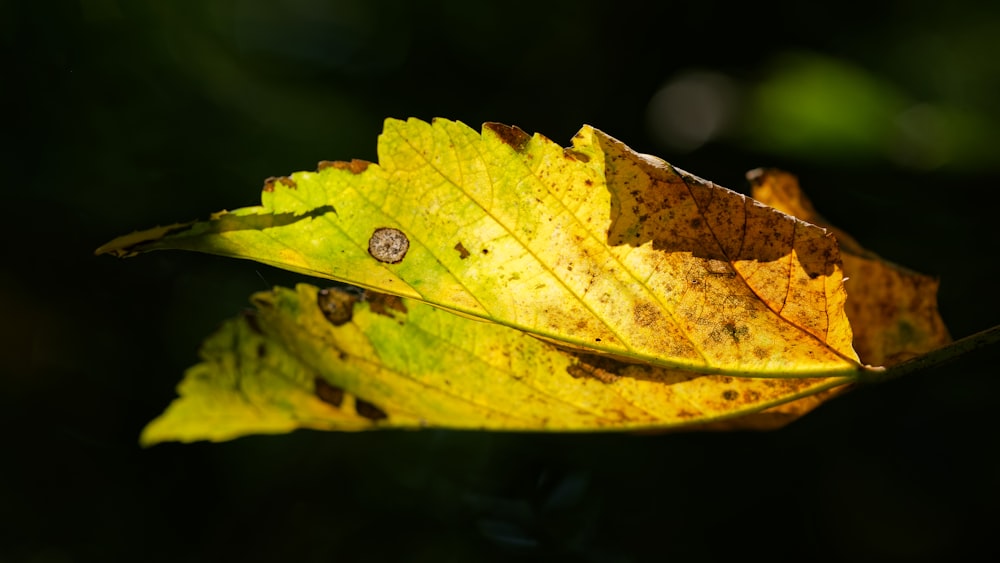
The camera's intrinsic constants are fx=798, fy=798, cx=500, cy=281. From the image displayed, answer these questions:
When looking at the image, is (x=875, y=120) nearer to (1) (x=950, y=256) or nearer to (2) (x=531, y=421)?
(1) (x=950, y=256)

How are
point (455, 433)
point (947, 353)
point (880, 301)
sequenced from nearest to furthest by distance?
point (947, 353) → point (880, 301) → point (455, 433)

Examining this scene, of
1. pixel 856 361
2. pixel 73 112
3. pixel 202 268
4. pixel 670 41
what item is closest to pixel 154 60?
pixel 73 112

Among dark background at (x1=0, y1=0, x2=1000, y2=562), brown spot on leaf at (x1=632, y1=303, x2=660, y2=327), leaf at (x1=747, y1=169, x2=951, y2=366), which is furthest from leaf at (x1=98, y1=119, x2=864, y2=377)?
dark background at (x1=0, y1=0, x2=1000, y2=562)

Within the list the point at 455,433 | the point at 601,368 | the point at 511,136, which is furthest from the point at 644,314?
the point at 455,433

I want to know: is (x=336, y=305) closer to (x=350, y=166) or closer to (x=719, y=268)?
(x=350, y=166)

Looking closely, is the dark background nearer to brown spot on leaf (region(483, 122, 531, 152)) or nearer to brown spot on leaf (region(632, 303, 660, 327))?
brown spot on leaf (region(632, 303, 660, 327))

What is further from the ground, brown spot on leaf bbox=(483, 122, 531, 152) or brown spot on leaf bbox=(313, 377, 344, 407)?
brown spot on leaf bbox=(483, 122, 531, 152)

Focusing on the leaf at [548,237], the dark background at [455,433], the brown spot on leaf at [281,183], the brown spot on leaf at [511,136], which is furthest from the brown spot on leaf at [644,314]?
the dark background at [455,433]
